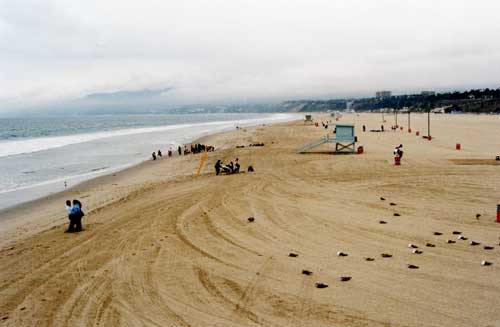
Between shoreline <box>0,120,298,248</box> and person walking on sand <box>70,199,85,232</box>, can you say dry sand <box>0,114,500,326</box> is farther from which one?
person walking on sand <box>70,199,85,232</box>

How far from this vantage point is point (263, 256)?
11.5 meters

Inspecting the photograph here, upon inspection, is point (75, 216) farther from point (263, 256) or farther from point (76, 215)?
point (263, 256)

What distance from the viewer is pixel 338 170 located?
1007 inches

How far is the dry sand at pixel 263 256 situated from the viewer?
847 centimetres

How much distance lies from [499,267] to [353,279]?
3.36 metres

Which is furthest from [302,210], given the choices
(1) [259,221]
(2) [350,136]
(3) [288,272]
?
(2) [350,136]

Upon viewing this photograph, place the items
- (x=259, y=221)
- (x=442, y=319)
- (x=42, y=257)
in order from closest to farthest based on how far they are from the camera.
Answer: (x=442, y=319) → (x=42, y=257) → (x=259, y=221)

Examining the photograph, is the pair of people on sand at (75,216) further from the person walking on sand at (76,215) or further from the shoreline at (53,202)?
the shoreline at (53,202)

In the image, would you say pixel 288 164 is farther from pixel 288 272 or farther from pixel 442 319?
pixel 442 319

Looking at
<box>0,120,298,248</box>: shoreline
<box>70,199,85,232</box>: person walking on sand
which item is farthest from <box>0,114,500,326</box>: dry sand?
<box>70,199,85,232</box>: person walking on sand

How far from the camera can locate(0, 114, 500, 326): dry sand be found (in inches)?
333

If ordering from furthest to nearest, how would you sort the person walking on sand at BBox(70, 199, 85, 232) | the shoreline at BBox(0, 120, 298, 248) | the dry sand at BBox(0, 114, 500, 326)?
the shoreline at BBox(0, 120, 298, 248)
the person walking on sand at BBox(70, 199, 85, 232)
the dry sand at BBox(0, 114, 500, 326)

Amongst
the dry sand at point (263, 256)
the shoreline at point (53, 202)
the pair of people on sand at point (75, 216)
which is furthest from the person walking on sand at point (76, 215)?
the shoreline at point (53, 202)

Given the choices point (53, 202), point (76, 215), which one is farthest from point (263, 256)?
point (53, 202)
